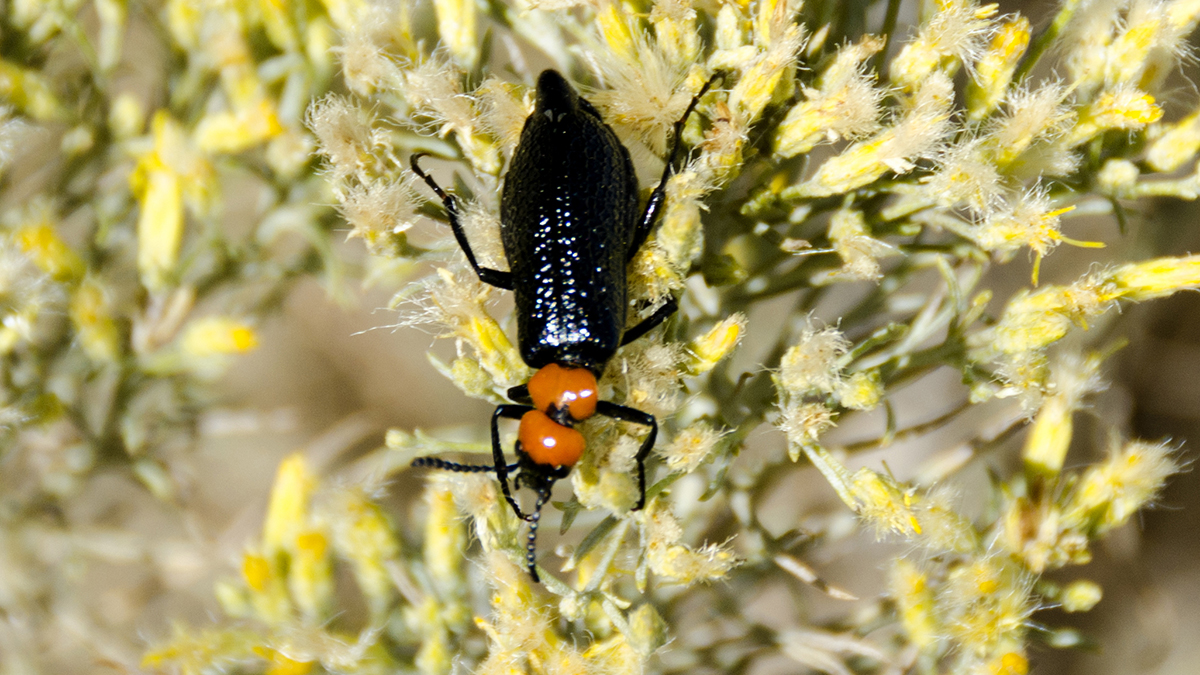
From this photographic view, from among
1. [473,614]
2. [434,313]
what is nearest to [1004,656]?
[473,614]

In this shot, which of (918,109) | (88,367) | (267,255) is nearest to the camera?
(918,109)

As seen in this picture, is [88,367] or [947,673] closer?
[947,673]

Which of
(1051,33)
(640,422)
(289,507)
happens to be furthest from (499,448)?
(1051,33)

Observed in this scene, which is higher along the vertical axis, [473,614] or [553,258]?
[553,258]

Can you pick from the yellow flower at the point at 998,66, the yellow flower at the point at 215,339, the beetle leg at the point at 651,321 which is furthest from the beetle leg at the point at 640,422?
the yellow flower at the point at 215,339

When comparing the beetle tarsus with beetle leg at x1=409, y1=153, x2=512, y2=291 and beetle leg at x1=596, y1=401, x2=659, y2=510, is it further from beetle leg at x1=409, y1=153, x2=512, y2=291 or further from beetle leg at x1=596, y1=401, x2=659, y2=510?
beetle leg at x1=409, y1=153, x2=512, y2=291

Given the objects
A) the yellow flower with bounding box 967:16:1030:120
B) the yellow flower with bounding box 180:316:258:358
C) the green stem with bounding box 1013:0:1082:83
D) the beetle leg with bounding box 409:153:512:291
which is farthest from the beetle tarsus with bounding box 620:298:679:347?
the yellow flower with bounding box 180:316:258:358

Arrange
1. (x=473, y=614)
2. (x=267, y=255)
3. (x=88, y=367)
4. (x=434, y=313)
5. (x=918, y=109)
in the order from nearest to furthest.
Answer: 1. (x=918, y=109)
2. (x=434, y=313)
3. (x=473, y=614)
4. (x=88, y=367)
5. (x=267, y=255)

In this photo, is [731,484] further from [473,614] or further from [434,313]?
[434,313]
